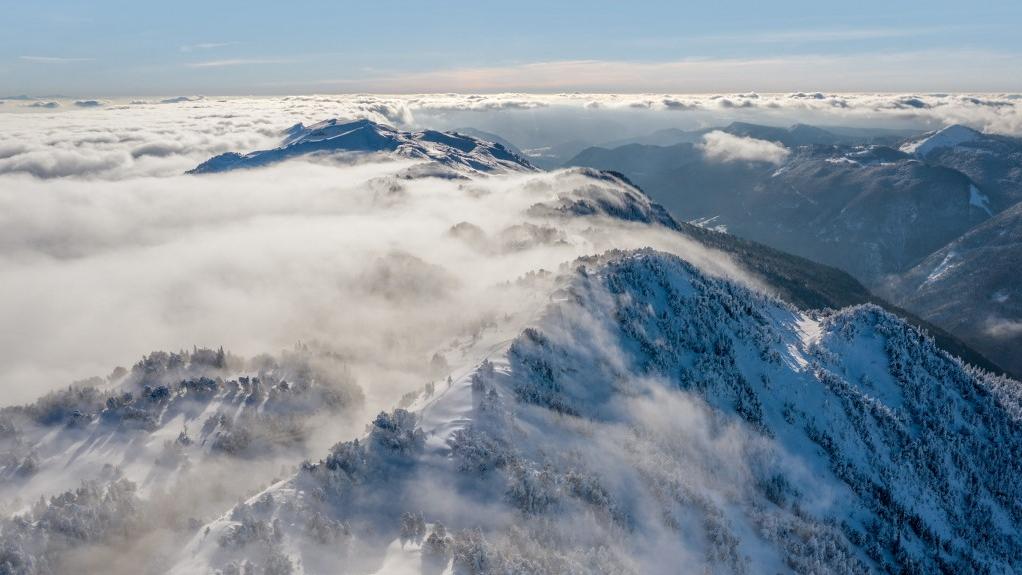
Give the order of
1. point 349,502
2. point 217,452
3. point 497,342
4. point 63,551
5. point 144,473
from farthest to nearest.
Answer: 1. point 497,342
2. point 217,452
3. point 144,473
4. point 349,502
5. point 63,551

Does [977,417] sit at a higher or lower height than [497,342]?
lower

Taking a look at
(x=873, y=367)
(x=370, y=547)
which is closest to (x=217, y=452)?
(x=370, y=547)

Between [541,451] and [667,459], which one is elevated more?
[541,451]

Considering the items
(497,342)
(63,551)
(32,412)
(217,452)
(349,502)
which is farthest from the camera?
(497,342)

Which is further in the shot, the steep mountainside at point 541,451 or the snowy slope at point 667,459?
the snowy slope at point 667,459

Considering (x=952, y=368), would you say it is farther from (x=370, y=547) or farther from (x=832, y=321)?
(x=370, y=547)

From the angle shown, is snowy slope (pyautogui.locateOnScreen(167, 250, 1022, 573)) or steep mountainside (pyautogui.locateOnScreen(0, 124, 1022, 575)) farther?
snowy slope (pyautogui.locateOnScreen(167, 250, 1022, 573))

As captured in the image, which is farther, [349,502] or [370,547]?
[349,502]

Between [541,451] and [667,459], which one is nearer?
[541,451]
